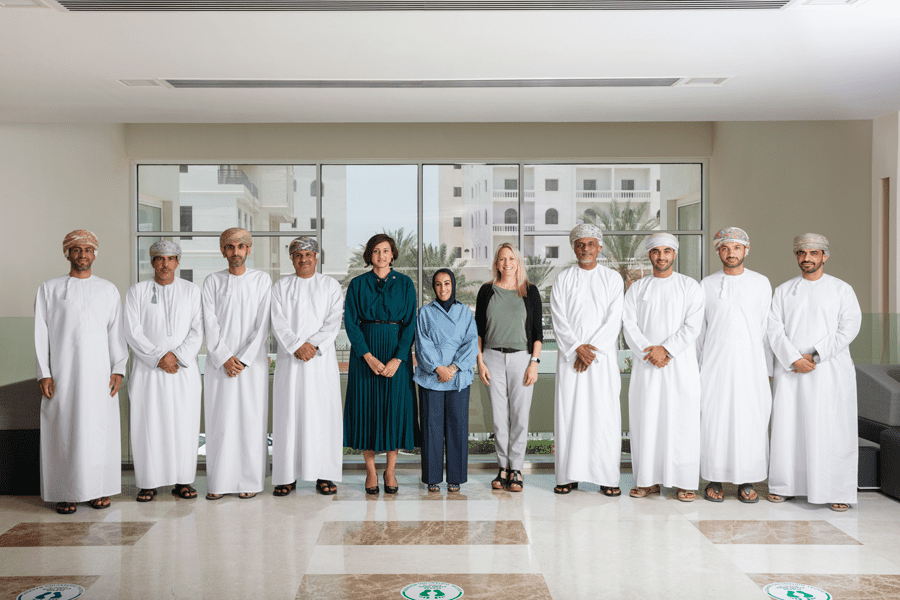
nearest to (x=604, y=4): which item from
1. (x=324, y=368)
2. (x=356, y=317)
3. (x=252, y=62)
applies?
(x=252, y=62)

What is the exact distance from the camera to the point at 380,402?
197 inches

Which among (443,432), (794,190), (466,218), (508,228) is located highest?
(794,190)

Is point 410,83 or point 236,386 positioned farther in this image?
point 410,83

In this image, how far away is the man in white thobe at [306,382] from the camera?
5.05 metres

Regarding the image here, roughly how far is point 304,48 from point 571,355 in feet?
8.40

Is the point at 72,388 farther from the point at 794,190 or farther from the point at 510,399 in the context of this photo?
the point at 794,190

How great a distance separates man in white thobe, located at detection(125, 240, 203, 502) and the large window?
4396 mm

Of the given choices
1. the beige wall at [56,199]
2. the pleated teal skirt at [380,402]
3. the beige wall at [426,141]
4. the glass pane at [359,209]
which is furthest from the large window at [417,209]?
the pleated teal skirt at [380,402]

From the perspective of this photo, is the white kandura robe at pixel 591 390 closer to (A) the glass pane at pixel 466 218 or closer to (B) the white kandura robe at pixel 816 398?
(B) the white kandura robe at pixel 816 398

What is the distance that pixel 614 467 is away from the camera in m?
5.08

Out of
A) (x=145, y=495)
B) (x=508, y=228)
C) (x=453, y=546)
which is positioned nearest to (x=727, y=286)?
(x=453, y=546)

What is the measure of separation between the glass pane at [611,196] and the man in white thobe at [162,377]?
535 centimetres

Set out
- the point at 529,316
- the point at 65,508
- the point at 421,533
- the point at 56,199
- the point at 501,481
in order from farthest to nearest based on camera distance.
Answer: the point at 56,199, the point at 501,481, the point at 529,316, the point at 65,508, the point at 421,533

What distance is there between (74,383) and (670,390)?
3786mm
